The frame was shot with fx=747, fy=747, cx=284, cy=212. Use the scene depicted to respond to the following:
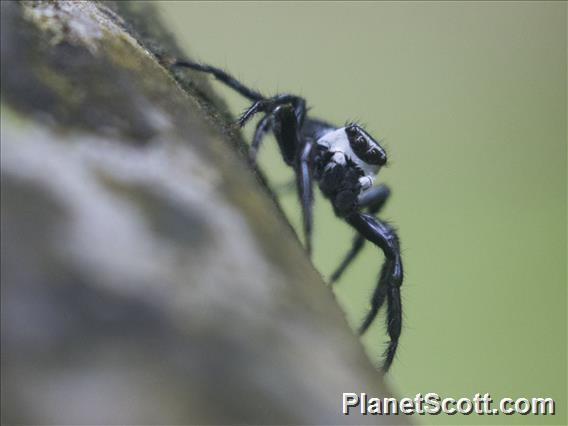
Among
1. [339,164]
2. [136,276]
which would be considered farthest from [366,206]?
[136,276]

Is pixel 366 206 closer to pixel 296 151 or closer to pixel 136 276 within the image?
pixel 296 151

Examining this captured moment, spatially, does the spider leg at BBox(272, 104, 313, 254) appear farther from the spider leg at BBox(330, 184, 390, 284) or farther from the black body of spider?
the spider leg at BBox(330, 184, 390, 284)

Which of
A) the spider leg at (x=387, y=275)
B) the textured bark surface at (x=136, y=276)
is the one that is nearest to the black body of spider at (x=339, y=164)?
the spider leg at (x=387, y=275)

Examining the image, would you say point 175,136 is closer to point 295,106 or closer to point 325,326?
point 325,326

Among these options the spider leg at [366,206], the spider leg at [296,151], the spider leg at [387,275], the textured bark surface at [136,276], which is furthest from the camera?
the spider leg at [366,206]

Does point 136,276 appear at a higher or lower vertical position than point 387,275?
higher

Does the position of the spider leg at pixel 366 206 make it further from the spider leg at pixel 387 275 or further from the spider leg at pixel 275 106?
the spider leg at pixel 275 106

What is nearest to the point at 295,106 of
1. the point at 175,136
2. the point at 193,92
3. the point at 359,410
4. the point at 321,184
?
the point at 321,184
